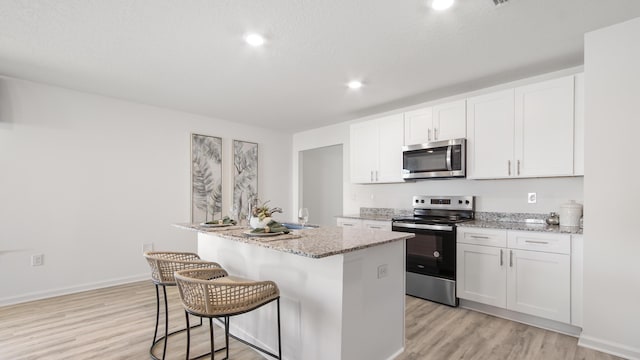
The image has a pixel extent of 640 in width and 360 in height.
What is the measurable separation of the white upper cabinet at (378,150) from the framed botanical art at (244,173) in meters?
1.94

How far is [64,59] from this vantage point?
2.82 meters

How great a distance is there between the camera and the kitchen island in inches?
72.1

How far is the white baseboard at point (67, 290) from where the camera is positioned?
3320 millimetres

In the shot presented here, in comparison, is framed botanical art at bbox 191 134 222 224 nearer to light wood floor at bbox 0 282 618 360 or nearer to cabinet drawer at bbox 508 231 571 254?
light wood floor at bbox 0 282 618 360

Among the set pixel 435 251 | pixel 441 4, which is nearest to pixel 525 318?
pixel 435 251

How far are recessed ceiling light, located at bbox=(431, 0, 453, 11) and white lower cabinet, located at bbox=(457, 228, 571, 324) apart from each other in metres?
2.09

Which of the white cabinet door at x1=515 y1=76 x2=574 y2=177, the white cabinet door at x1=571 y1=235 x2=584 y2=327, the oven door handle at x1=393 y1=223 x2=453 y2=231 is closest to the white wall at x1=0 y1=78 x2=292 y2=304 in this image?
the oven door handle at x1=393 y1=223 x2=453 y2=231

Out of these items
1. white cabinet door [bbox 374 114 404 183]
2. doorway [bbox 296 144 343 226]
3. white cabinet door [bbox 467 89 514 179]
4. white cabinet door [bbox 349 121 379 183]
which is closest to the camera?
white cabinet door [bbox 467 89 514 179]

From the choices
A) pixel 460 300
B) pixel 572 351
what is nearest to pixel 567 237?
pixel 572 351

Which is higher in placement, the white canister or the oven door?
the white canister

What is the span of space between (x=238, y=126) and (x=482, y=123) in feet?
12.5

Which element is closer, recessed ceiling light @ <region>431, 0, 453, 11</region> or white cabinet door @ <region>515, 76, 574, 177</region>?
recessed ceiling light @ <region>431, 0, 453, 11</region>

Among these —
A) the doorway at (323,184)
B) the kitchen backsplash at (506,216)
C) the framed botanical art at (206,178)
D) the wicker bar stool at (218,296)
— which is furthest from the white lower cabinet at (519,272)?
the doorway at (323,184)

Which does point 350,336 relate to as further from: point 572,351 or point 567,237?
point 567,237
